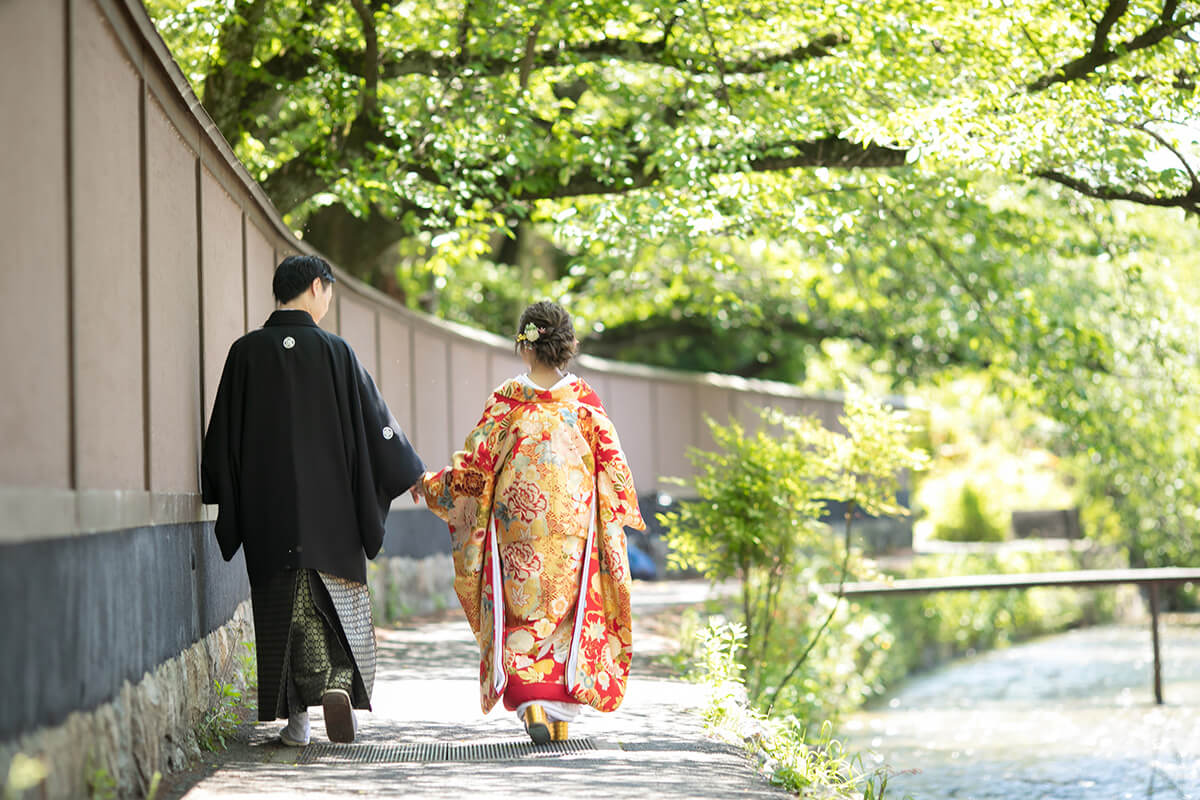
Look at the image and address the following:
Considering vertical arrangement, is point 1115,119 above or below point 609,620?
above

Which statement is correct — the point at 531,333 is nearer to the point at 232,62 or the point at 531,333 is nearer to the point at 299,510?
the point at 299,510

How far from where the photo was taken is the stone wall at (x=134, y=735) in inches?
123

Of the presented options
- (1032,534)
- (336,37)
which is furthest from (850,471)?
(1032,534)

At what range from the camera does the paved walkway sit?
4047mm

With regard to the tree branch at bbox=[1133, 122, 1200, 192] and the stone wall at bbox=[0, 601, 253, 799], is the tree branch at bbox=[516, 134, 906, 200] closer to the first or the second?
the tree branch at bbox=[1133, 122, 1200, 192]

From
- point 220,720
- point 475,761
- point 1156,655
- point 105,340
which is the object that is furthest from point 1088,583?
point 105,340

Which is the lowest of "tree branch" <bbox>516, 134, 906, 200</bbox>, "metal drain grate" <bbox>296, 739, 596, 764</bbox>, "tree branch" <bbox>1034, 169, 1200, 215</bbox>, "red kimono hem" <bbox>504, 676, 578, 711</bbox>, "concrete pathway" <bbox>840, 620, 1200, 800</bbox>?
"concrete pathway" <bbox>840, 620, 1200, 800</bbox>

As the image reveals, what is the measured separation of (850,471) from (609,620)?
4.02m

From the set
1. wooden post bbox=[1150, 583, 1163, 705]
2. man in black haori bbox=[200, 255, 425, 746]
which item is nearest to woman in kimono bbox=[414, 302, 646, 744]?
man in black haori bbox=[200, 255, 425, 746]

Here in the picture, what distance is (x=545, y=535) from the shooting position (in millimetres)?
5227

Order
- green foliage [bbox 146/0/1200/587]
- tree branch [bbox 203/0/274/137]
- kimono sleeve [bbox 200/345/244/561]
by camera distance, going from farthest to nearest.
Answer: tree branch [bbox 203/0/274/137]
green foliage [bbox 146/0/1200/587]
kimono sleeve [bbox 200/345/244/561]

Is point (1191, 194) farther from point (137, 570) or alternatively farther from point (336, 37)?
point (137, 570)

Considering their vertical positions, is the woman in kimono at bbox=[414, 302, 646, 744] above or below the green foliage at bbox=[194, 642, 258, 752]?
above

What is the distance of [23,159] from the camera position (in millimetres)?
3145
